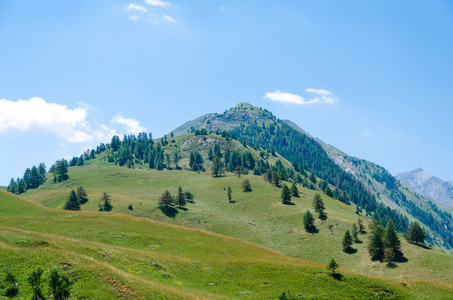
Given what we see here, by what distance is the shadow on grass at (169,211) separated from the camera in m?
101

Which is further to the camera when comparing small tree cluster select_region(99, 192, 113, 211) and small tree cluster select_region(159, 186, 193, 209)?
small tree cluster select_region(159, 186, 193, 209)

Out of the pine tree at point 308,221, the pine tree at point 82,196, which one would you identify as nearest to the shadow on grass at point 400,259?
the pine tree at point 308,221

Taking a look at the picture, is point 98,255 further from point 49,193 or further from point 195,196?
point 49,193

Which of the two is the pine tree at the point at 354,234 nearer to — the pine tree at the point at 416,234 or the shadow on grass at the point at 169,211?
the pine tree at the point at 416,234

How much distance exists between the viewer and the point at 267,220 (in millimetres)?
104562

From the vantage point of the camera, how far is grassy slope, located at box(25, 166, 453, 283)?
2537 inches

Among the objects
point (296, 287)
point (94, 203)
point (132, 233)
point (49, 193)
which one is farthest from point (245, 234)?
point (49, 193)

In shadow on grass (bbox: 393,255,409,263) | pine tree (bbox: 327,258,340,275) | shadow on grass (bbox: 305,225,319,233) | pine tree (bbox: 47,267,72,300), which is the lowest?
shadow on grass (bbox: 393,255,409,263)

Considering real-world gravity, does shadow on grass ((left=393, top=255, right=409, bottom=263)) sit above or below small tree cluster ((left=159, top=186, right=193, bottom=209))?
below

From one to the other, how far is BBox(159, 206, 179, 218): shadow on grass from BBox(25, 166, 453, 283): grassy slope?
101cm

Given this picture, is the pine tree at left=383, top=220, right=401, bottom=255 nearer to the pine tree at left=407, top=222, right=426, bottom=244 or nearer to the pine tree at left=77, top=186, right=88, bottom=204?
the pine tree at left=407, top=222, right=426, bottom=244

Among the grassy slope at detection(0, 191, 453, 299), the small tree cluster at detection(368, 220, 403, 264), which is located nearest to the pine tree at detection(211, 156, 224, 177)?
the small tree cluster at detection(368, 220, 403, 264)

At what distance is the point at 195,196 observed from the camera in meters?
143

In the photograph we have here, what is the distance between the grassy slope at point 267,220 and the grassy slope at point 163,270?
34.9m
